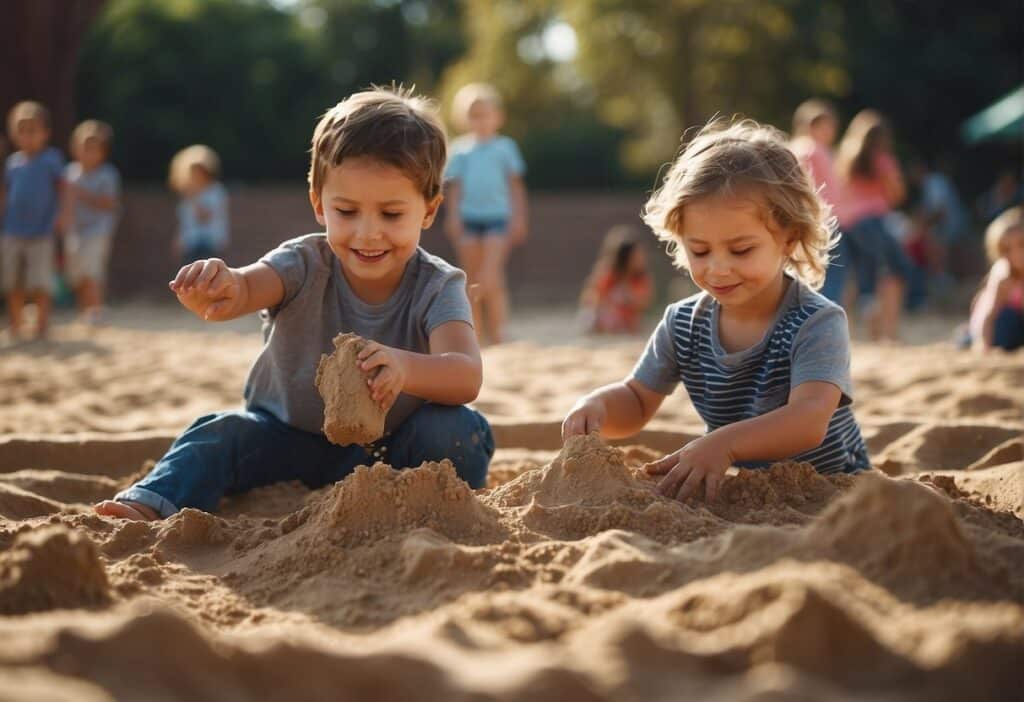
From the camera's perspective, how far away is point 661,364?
2.79 meters

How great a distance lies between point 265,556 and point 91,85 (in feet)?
67.2

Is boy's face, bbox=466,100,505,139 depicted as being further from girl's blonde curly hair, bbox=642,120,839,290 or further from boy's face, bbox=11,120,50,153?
girl's blonde curly hair, bbox=642,120,839,290

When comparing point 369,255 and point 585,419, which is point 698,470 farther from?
point 369,255

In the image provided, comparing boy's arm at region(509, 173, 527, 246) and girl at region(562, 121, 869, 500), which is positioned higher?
boy's arm at region(509, 173, 527, 246)

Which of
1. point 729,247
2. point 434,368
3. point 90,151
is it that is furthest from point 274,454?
point 90,151

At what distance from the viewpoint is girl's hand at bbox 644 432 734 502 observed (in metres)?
2.30

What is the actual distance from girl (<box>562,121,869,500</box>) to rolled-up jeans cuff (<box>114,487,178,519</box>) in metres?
0.90

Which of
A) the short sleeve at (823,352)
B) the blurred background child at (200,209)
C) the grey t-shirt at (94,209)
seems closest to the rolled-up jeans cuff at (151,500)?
the short sleeve at (823,352)

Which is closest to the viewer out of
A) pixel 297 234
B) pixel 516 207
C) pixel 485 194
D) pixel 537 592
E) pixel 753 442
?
pixel 537 592

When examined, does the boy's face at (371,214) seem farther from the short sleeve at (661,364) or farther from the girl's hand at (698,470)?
the girl's hand at (698,470)

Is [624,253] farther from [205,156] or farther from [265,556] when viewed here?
[265,556]

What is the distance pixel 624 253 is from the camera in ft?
29.5

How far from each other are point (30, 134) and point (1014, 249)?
619cm

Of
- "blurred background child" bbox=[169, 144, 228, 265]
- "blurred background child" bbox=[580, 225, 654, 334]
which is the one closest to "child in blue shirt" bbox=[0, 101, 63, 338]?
"blurred background child" bbox=[169, 144, 228, 265]
